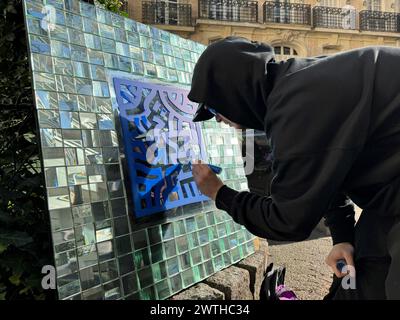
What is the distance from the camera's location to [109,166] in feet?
4.88

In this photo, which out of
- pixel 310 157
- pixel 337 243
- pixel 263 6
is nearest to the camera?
pixel 310 157

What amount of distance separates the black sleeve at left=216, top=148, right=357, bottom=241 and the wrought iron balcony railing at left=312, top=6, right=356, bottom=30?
18.0 meters

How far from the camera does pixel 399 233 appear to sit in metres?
1.15

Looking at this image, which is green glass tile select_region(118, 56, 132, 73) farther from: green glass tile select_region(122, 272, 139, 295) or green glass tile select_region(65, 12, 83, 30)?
green glass tile select_region(122, 272, 139, 295)

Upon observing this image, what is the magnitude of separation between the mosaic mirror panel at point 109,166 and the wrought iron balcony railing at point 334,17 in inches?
682

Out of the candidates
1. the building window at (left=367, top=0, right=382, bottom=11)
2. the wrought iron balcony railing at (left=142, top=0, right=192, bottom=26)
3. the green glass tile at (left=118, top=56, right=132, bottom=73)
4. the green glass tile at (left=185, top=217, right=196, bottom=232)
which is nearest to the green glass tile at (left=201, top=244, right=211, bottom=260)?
the green glass tile at (left=185, top=217, right=196, bottom=232)

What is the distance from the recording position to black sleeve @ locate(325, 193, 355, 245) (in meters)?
1.48

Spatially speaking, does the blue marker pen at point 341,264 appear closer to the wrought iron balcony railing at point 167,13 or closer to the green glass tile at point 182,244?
the green glass tile at point 182,244

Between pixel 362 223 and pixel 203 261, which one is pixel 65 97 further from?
pixel 362 223

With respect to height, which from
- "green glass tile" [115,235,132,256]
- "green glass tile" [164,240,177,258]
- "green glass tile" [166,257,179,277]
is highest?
"green glass tile" [115,235,132,256]

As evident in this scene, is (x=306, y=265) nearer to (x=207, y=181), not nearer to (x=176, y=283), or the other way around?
Result: (x=176, y=283)

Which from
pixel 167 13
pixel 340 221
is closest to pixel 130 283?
pixel 340 221
